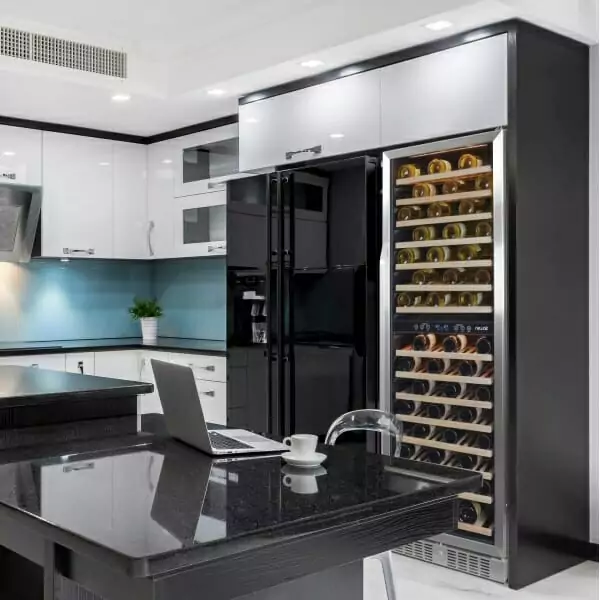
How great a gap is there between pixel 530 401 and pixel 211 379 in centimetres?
218

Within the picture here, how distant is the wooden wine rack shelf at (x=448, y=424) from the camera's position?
360 centimetres

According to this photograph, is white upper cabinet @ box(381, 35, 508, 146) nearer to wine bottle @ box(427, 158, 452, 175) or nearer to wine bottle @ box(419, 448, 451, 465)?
wine bottle @ box(427, 158, 452, 175)

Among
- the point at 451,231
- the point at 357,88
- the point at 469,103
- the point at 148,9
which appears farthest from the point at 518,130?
the point at 148,9

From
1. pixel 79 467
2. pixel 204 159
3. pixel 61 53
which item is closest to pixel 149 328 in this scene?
pixel 204 159

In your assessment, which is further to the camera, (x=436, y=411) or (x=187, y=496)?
(x=436, y=411)

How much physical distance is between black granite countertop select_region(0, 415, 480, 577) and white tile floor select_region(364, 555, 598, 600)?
1562mm

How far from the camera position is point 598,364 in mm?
3908

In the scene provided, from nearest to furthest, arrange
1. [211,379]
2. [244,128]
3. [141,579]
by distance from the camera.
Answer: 1. [141,579]
2. [244,128]
3. [211,379]

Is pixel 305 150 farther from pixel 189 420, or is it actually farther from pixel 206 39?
pixel 189 420

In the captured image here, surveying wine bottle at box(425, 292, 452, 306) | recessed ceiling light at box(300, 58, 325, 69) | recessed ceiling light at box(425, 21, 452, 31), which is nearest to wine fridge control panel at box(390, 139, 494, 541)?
wine bottle at box(425, 292, 452, 306)

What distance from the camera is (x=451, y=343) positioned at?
148 inches

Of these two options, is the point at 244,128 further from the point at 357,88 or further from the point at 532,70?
the point at 532,70

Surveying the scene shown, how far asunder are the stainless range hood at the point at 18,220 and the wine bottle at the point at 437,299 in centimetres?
292

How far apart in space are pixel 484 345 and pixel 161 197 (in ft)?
10.1
